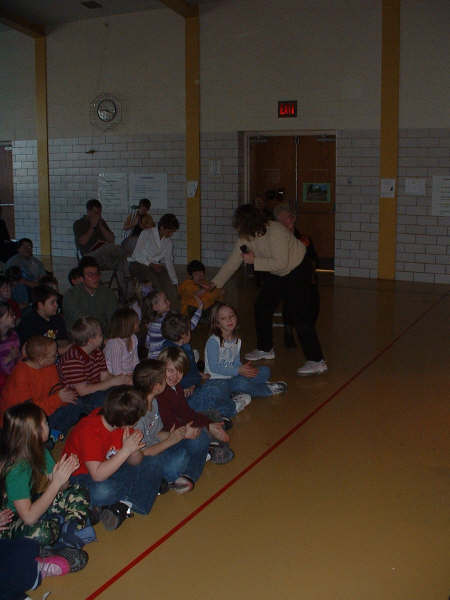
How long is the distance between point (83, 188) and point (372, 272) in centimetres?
632

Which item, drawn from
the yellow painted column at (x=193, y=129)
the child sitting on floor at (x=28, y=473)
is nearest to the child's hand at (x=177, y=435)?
the child sitting on floor at (x=28, y=473)

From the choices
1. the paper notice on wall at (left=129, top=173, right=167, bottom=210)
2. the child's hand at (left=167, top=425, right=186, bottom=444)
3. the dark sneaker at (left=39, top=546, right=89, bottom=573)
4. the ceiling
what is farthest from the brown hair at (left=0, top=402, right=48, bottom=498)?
the ceiling

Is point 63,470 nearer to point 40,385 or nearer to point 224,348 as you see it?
point 40,385

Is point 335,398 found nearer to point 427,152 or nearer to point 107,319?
point 107,319

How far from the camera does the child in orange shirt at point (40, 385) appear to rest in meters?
4.14

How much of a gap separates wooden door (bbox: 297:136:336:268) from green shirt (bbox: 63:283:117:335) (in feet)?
21.6

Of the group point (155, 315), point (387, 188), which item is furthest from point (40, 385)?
point (387, 188)

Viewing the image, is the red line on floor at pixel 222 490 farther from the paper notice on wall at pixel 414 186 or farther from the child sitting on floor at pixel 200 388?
the paper notice on wall at pixel 414 186

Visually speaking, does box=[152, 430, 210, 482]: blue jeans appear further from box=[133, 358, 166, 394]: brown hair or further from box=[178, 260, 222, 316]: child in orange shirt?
box=[178, 260, 222, 316]: child in orange shirt

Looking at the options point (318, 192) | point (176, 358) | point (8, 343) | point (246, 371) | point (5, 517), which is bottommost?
point (5, 517)

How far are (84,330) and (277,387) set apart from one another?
5.46 ft

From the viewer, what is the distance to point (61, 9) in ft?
41.8

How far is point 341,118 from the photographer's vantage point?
448 inches

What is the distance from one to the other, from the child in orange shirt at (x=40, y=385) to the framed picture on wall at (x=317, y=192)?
28.3 ft
